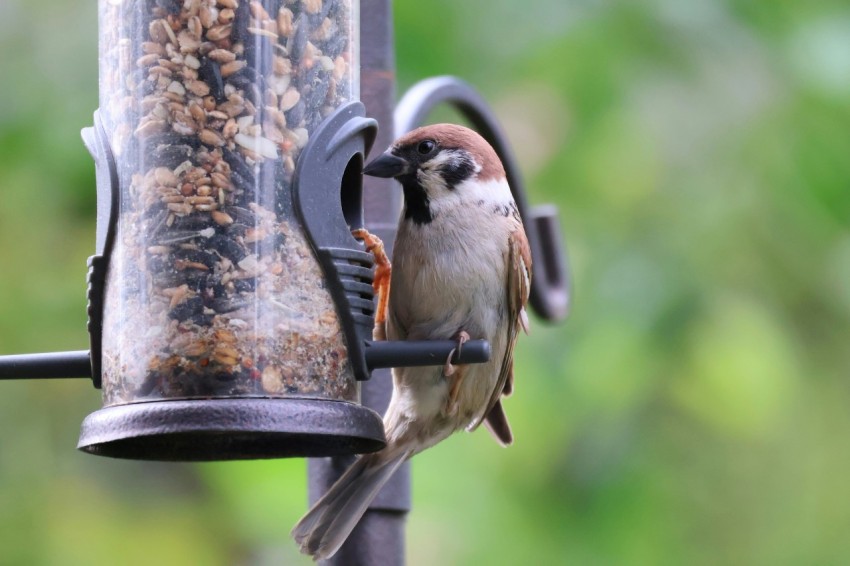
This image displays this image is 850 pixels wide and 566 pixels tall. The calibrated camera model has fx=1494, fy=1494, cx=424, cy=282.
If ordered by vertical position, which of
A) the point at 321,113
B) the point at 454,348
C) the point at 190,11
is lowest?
the point at 454,348

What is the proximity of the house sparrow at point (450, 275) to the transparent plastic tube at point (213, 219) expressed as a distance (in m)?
0.57

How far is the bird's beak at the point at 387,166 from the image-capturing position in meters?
3.87

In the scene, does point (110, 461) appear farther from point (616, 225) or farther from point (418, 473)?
point (616, 225)

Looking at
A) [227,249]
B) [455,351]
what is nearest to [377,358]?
[455,351]

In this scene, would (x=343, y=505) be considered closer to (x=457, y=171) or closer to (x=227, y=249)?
(x=227, y=249)

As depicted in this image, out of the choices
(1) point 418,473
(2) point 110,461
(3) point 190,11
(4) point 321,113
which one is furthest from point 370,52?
(2) point 110,461

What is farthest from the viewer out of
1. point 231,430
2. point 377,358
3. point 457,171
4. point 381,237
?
point 457,171

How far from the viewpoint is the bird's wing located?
422 centimetres

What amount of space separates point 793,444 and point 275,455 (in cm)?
329

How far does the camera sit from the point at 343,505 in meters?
3.74

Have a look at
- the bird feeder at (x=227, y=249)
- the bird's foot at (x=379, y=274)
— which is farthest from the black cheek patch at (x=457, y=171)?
the bird feeder at (x=227, y=249)

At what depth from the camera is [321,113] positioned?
3.63m

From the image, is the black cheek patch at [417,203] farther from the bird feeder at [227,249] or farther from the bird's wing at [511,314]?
the bird feeder at [227,249]

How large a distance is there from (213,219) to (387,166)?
67 cm
